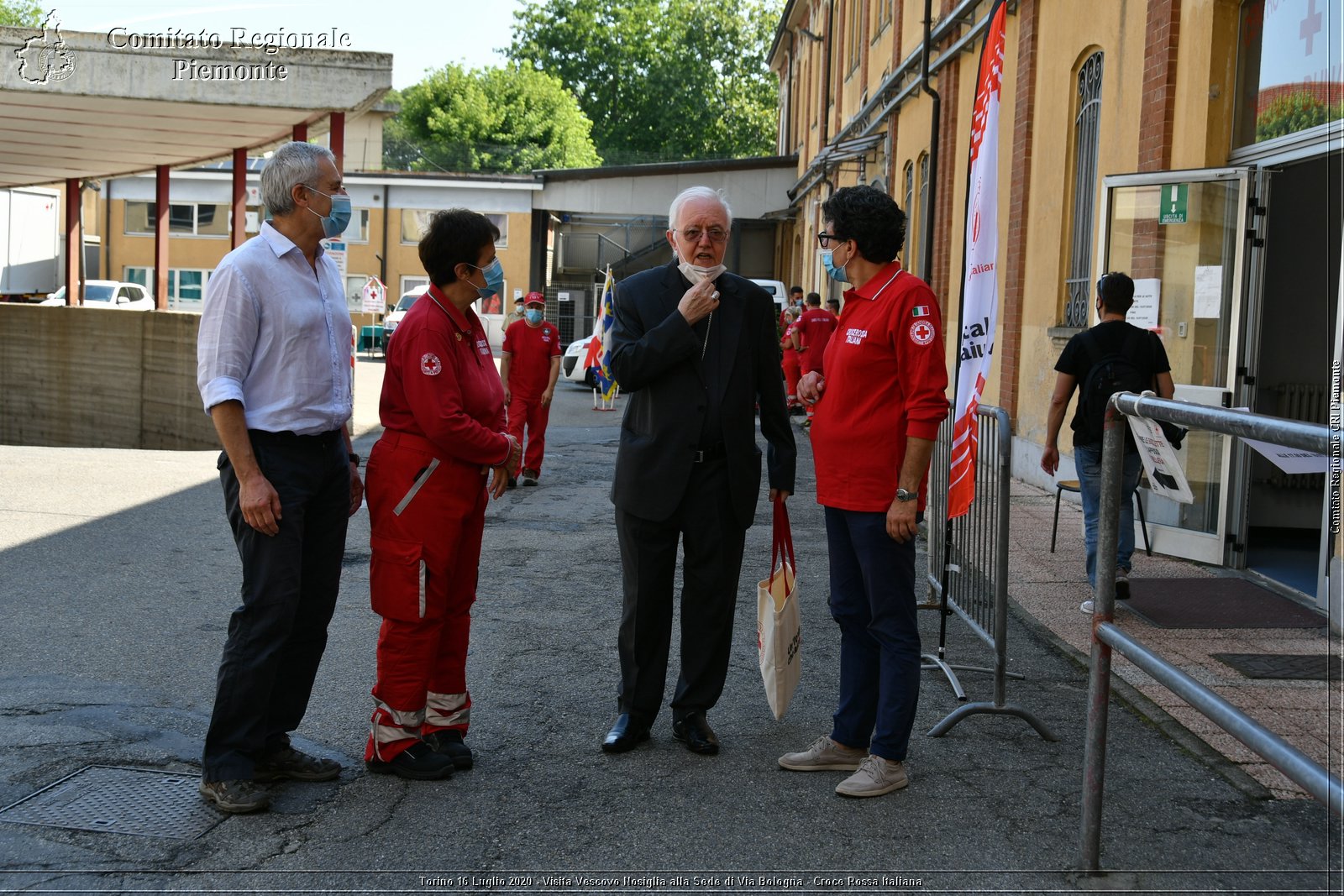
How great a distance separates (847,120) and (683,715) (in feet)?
84.3

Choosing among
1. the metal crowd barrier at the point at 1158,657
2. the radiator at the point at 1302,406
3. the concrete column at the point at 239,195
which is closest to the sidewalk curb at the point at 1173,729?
the metal crowd barrier at the point at 1158,657

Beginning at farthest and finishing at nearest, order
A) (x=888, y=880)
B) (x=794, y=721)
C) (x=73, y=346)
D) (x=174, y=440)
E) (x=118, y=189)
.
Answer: (x=118, y=189) < (x=73, y=346) < (x=174, y=440) < (x=794, y=721) < (x=888, y=880)

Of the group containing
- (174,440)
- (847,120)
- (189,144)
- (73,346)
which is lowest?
(174,440)

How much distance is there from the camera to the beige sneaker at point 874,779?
13.9ft

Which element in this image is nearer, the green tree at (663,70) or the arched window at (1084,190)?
the arched window at (1084,190)

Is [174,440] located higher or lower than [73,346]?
lower

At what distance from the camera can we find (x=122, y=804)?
156 inches

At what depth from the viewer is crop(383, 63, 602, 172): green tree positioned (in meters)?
66.4

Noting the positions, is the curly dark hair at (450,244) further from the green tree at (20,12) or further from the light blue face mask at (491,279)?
the green tree at (20,12)

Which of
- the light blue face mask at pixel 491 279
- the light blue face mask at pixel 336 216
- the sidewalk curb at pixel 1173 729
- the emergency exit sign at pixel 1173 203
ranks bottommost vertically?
the sidewalk curb at pixel 1173 729

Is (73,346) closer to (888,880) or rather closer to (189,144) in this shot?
(189,144)

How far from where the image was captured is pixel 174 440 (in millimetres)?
16766

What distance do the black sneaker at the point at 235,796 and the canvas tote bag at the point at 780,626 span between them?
1.75m

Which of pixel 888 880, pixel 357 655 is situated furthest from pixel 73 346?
pixel 888 880
